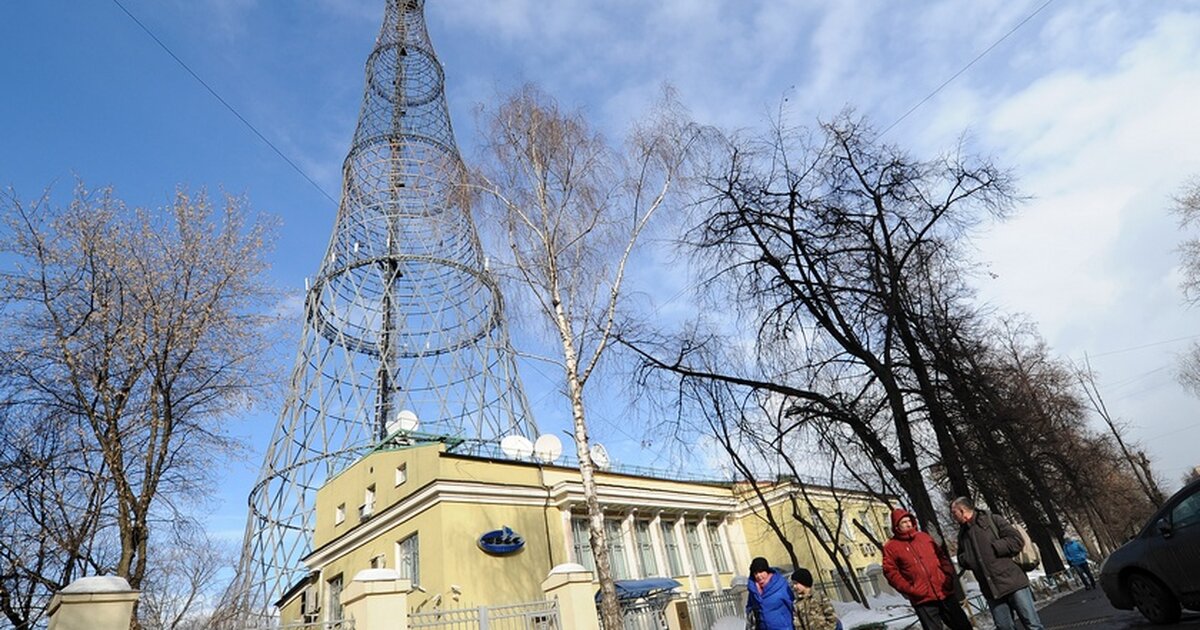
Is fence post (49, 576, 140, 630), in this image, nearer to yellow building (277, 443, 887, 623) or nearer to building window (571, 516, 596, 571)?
yellow building (277, 443, 887, 623)

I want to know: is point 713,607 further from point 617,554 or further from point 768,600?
point 768,600

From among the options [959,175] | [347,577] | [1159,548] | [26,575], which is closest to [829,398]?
[959,175]

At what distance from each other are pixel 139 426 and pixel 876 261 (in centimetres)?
1347

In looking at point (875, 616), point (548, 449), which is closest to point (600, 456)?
point (548, 449)

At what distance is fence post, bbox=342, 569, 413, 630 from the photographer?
8.46 meters

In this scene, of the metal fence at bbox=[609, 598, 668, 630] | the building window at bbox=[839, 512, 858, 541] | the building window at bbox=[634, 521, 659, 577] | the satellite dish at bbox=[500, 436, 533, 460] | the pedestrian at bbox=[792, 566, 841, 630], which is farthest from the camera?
the building window at bbox=[839, 512, 858, 541]

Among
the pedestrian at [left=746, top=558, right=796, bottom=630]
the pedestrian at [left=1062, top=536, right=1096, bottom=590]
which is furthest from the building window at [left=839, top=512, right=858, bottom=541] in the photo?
the pedestrian at [left=746, top=558, right=796, bottom=630]

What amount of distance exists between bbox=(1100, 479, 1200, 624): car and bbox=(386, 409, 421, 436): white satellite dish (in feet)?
65.8

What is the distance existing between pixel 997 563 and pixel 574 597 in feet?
23.9

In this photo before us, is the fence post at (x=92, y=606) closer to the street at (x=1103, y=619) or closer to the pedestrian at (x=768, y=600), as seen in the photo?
the pedestrian at (x=768, y=600)

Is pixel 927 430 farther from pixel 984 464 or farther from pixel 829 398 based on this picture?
pixel 829 398

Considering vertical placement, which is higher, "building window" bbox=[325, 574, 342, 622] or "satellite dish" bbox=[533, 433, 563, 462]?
"satellite dish" bbox=[533, 433, 563, 462]

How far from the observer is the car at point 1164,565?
21.1 feet

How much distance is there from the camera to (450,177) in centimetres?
1347
